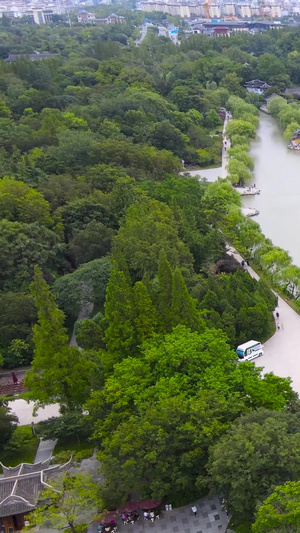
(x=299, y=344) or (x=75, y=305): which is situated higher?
(x=75, y=305)

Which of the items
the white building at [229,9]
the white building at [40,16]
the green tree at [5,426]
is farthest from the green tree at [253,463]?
the white building at [229,9]

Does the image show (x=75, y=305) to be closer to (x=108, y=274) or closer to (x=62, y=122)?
(x=108, y=274)

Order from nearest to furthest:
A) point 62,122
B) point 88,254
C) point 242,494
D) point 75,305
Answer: point 242,494
point 75,305
point 88,254
point 62,122

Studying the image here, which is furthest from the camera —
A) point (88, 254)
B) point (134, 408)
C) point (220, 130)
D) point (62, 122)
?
point (220, 130)

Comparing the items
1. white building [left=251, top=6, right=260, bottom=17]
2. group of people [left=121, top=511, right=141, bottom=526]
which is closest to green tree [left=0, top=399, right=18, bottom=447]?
group of people [left=121, top=511, right=141, bottom=526]

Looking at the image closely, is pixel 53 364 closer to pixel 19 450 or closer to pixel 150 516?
pixel 19 450

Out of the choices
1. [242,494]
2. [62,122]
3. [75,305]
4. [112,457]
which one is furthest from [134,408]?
[62,122]

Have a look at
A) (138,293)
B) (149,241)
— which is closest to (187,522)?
(138,293)
